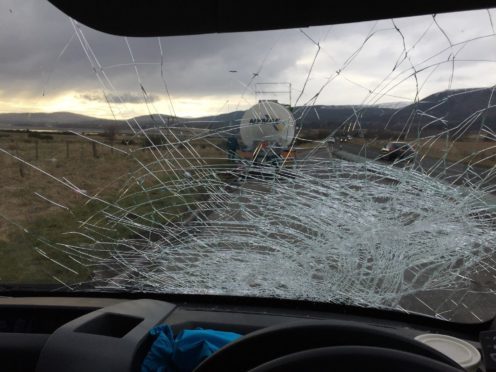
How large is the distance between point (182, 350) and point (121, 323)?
20.0 inches

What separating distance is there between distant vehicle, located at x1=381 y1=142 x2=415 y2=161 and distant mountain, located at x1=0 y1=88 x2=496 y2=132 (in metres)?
0.09

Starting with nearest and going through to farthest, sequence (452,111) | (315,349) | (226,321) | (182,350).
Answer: (315,349)
(182,350)
(452,111)
(226,321)

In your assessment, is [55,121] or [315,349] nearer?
[315,349]

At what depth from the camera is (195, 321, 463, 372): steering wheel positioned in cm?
133

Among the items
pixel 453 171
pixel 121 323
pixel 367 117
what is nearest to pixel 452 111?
pixel 453 171

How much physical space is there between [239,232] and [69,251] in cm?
99

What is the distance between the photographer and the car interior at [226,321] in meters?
1.47

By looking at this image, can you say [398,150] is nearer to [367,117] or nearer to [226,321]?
[367,117]

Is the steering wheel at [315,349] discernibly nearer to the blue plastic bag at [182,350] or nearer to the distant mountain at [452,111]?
the blue plastic bag at [182,350]

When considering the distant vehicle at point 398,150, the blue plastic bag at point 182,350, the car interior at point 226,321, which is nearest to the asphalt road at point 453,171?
the distant vehicle at point 398,150

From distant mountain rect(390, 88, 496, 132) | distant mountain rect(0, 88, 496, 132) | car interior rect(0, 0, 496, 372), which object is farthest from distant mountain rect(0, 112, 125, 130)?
distant mountain rect(390, 88, 496, 132)

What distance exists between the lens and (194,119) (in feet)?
9.25

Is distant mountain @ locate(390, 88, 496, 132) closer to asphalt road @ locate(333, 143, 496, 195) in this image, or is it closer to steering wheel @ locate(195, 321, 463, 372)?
asphalt road @ locate(333, 143, 496, 195)

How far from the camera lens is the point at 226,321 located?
2721mm
